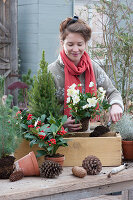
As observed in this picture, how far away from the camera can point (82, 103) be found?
2.08 metres

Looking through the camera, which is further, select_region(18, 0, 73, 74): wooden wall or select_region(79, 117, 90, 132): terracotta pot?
select_region(18, 0, 73, 74): wooden wall

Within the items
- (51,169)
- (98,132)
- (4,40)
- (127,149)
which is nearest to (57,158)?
(51,169)

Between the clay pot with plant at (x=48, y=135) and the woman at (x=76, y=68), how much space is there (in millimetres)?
233

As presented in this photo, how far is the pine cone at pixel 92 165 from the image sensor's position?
190 centimetres

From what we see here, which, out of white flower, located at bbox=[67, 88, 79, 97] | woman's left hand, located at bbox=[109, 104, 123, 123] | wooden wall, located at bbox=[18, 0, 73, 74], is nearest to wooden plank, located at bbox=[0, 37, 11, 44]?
wooden wall, located at bbox=[18, 0, 73, 74]

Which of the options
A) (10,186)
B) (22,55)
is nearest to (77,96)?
(10,186)

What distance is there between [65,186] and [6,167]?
312 millimetres

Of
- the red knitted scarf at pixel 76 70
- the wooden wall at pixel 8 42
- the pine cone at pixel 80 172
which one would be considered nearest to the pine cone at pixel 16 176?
the pine cone at pixel 80 172

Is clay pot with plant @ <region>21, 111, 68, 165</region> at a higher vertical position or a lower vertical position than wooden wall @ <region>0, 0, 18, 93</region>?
lower

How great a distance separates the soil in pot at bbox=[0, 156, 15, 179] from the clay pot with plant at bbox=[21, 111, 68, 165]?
16cm

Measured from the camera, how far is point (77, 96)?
6.85 feet

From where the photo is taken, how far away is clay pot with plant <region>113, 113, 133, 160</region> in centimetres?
219

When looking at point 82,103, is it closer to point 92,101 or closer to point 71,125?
point 92,101

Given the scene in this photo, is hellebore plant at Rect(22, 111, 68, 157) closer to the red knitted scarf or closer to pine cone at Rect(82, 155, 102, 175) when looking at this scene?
pine cone at Rect(82, 155, 102, 175)
